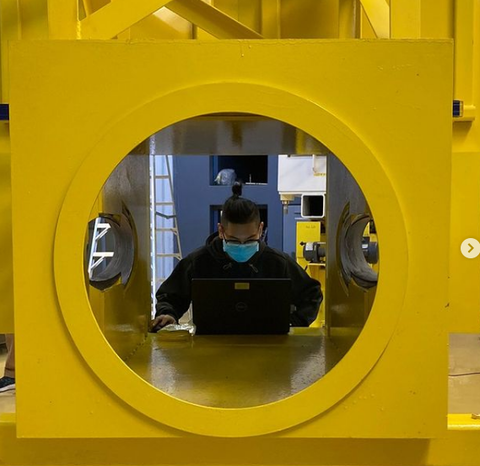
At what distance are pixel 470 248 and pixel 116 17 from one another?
670mm

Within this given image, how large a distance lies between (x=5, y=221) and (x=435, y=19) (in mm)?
801

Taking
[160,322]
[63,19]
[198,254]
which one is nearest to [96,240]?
[198,254]

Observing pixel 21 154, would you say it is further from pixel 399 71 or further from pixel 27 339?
pixel 399 71

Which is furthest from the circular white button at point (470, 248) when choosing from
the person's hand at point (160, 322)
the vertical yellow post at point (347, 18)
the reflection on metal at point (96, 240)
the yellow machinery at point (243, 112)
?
the reflection on metal at point (96, 240)

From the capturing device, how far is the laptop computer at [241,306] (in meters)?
1.36

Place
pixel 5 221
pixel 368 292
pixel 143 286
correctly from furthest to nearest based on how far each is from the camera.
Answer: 1. pixel 143 286
2. pixel 368 292
3. pixel 5 221

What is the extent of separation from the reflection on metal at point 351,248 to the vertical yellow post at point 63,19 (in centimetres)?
73

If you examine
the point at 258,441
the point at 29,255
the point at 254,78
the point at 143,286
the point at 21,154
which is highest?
the point at 254,78

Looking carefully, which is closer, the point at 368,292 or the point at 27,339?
the point at 27,339

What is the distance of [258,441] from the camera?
0.82 meters

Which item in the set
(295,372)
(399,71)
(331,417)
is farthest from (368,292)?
(399,71)

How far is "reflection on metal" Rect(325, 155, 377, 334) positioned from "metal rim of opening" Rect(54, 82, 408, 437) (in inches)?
13.8

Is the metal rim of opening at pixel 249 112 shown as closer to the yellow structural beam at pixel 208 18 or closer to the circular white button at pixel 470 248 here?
the circular white button at pixel 470 248

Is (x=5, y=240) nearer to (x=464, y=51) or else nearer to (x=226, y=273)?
(x=464, y=51)
